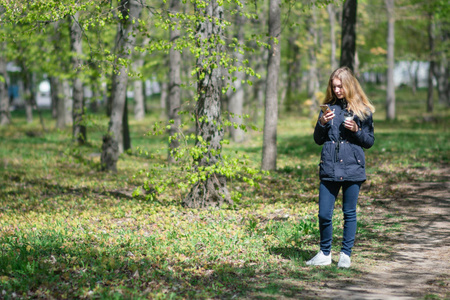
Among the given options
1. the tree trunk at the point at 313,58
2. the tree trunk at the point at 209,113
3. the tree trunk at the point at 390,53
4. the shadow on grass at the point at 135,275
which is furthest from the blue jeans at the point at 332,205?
the tree trunk at the point at 313,58

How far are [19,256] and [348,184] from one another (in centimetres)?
413

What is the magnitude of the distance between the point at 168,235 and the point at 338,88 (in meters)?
3.36

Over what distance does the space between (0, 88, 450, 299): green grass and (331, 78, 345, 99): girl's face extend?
2.12m

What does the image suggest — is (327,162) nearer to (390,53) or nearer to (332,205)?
(332,205)

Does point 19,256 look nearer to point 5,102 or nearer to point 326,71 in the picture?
point 5,102

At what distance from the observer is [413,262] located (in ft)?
20.2

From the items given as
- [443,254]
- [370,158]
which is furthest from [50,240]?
[370,158]

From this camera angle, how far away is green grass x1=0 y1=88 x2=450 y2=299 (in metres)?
5.22

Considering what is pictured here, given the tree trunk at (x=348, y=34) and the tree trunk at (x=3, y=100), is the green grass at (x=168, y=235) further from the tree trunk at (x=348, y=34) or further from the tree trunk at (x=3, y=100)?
the tree trunk at (x=3, y=100)

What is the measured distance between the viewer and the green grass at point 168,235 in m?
5.22

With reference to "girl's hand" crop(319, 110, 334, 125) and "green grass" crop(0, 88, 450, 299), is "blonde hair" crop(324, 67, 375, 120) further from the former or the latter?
"green grass" crop(0, 88, 450, 299)

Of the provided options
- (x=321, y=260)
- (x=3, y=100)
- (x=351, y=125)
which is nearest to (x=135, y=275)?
(x=321, y=260)

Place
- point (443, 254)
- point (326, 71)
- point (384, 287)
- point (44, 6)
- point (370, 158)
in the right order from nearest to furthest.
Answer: point (384, 287) < point (443, 254) < point (44, 6) < point (370, 158) < point (326, 71)

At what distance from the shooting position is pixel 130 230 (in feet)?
25.1
